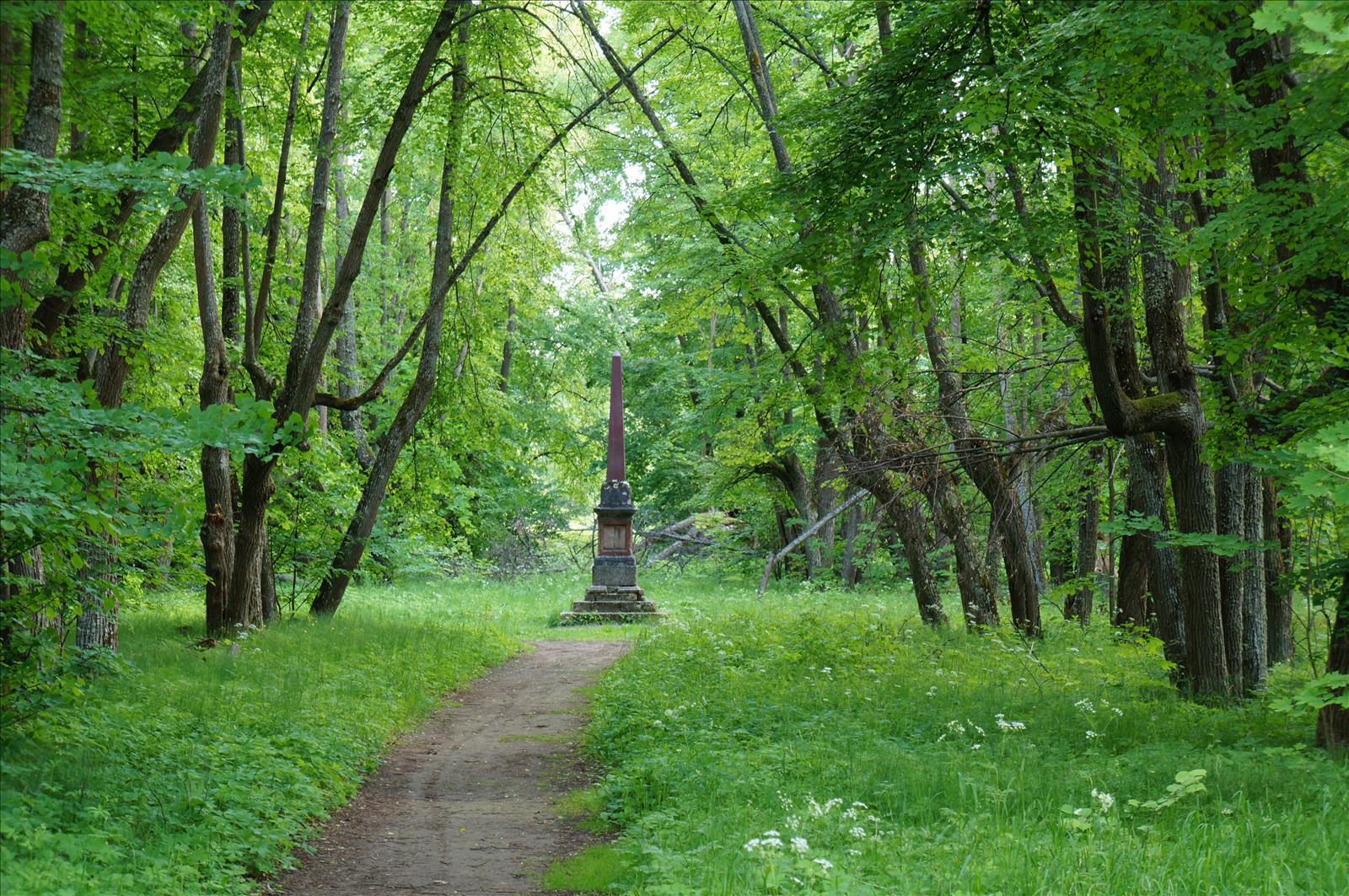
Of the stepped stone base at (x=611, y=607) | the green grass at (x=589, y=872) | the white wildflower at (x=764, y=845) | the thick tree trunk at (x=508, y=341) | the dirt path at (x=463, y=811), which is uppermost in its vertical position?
the thick tree trunk at (x=508, y=341)

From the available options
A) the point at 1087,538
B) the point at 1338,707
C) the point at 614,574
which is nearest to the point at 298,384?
the point at 614,574

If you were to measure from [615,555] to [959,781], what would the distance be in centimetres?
1506

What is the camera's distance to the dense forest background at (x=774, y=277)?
5.59 meters

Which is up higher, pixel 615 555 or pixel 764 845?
pixel 615 555

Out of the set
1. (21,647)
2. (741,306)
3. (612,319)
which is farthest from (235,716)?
(612,319)

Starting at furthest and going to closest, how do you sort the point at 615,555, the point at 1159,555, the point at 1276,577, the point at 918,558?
the point at 615,555
the point at 918,558
the point at 1276,577
the point at 1159,555

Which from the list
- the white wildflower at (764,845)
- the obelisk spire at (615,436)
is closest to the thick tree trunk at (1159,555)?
the white wildflower at (764,845)

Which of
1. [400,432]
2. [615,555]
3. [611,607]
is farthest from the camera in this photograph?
[615,555]

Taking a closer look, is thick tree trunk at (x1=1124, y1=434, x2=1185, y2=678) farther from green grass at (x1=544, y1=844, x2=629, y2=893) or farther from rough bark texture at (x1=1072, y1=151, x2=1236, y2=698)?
green grass at (x1=544, y1=844, x2=629, y2=893)

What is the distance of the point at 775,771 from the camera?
6.51 metres

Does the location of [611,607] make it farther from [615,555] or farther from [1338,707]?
[1338,707]

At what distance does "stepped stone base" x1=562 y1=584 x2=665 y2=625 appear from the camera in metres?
19.2

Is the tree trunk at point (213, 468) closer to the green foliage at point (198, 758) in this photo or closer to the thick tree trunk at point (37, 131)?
the green foliage at point (198, 758)

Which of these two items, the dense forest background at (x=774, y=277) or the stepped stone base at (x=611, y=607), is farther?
the stepped stone base at (x=611, y=607)
